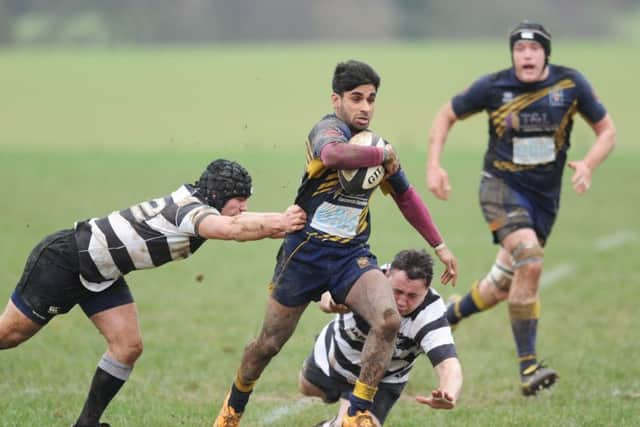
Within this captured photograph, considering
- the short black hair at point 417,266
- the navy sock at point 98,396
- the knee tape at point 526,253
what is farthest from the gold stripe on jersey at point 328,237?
the knee tape at point 526,253

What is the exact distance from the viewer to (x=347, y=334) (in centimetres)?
723

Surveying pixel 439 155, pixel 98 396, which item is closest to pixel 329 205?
pixel 98 396

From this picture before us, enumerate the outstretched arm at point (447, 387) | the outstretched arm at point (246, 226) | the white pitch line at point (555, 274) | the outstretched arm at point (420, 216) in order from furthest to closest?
the white pitch line at point (555, 274), the outstretched arm at point (420, 216), the outstretched arm at point (246, 226), the outstretched arm at point (447, 387)

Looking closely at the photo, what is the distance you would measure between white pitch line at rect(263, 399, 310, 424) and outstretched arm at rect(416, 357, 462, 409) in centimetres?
158

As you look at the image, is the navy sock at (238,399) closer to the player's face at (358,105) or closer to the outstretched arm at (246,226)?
the outstretched arm at (246,226)

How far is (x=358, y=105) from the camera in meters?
6.69

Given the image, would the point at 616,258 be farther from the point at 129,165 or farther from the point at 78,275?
the point at 129,165

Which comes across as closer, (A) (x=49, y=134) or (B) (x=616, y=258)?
(B) (x=616, y=258)

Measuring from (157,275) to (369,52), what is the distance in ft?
121

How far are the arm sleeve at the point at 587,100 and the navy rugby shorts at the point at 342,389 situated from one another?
3.11 m

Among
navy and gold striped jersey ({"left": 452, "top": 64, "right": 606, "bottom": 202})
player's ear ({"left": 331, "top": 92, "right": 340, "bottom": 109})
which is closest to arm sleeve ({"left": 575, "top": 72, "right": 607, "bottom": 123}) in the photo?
navy and gold striped jersey ({"left": 452, "top": 64, "right": 606, "bottom": 202})

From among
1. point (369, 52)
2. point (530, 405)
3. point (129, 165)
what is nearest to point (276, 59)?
point (369, 52)

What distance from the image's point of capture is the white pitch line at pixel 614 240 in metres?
16.9

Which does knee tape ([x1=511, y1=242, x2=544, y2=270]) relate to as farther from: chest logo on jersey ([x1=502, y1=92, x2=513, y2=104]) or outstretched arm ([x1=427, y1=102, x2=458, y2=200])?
chest logo on jersey ([x1=502, y1=92, x2=513, y2=104])
